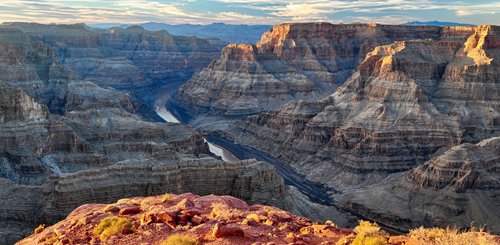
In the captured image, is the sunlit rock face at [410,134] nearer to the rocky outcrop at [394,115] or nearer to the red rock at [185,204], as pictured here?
the rocky outcrop at [394,115]

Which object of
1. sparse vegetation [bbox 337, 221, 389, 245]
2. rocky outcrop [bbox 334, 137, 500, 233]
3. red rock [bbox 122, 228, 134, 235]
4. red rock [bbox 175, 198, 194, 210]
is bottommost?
rocky outcrop [bbox 334, 137, 500, 233]

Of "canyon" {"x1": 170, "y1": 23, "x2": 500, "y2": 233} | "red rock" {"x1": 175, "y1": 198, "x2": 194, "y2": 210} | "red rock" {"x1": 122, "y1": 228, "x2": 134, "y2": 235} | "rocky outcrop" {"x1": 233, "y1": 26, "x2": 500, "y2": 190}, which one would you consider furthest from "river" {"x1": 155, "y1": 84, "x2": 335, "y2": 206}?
"red rock" {"x1": 122, "y1": 228, "x2": 134, "y2": 235}

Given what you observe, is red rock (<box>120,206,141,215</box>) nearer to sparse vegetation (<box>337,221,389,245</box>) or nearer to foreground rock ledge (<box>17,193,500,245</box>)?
foreground rock ledge (<box>17,193,500,245</box>)

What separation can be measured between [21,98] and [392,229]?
54.2m

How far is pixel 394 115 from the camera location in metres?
98.8

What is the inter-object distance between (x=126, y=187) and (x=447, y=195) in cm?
4305

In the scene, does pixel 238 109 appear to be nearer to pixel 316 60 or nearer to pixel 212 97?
pixel 212 97

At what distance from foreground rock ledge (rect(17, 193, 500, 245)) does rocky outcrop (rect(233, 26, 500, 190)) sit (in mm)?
64165

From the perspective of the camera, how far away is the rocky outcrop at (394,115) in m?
93.2

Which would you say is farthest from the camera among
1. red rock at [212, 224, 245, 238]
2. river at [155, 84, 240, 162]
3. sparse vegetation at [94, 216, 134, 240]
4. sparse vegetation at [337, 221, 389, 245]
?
river at [155, 84, 240, 162]

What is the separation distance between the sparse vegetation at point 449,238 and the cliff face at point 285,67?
408 ft

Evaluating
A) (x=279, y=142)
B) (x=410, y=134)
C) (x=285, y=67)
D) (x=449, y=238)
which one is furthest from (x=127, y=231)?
(x=285, y=67)

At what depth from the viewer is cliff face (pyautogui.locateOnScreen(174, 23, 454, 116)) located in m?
152

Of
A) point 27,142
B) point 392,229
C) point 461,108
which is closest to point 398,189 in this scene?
point 392,229
